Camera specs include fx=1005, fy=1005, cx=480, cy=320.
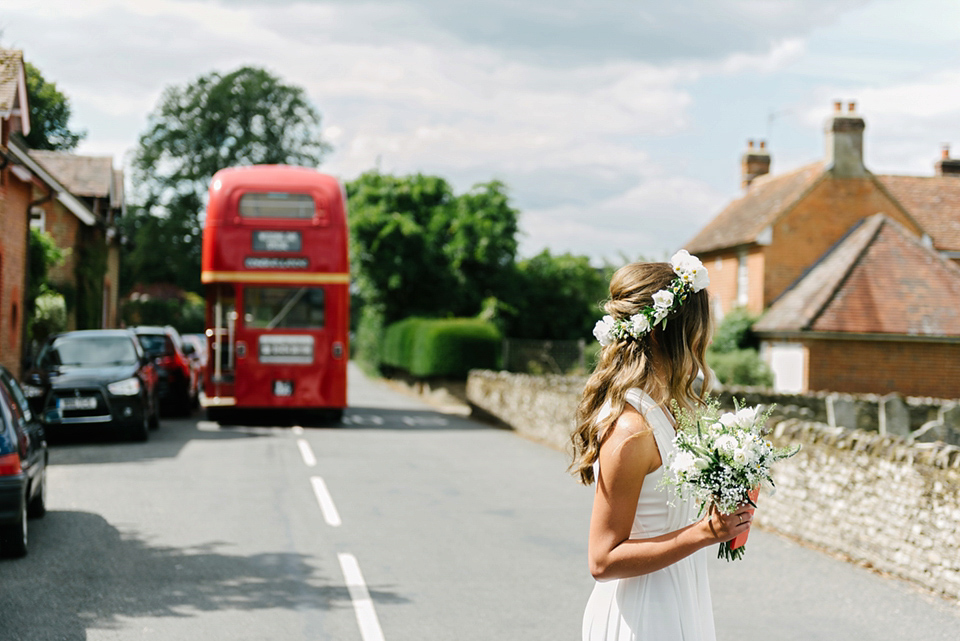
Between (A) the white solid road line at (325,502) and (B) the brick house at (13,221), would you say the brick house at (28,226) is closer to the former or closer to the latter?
(B) the brick house at (13,221)

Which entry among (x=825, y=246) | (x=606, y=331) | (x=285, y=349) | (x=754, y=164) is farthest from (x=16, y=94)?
(x=754, y=164)

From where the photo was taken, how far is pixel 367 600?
6.82 metres

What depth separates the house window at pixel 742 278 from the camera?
34.4m

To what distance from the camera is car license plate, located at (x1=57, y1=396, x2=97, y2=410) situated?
51.5 feet

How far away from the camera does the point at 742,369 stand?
2967cm

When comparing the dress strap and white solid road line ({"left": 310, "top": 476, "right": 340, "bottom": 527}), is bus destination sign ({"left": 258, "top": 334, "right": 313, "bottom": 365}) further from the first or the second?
the dress strap

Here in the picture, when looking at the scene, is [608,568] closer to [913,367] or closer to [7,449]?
[7,449]

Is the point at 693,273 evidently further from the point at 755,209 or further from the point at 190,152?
the point at 190,152

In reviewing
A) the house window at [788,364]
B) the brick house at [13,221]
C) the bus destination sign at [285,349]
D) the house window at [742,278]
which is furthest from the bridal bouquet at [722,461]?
the house window at [742,278]

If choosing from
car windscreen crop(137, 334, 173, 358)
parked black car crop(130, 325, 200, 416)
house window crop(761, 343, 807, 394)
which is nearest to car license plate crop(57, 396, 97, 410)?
parked black car crop(130, 325, 200, 416)

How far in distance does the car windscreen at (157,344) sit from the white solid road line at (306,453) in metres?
5.86

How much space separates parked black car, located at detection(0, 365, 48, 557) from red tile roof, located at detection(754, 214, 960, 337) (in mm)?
23815

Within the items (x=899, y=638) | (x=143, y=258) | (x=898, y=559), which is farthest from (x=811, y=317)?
(x=143, y=258)

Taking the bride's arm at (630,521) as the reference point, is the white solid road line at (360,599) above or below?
below
